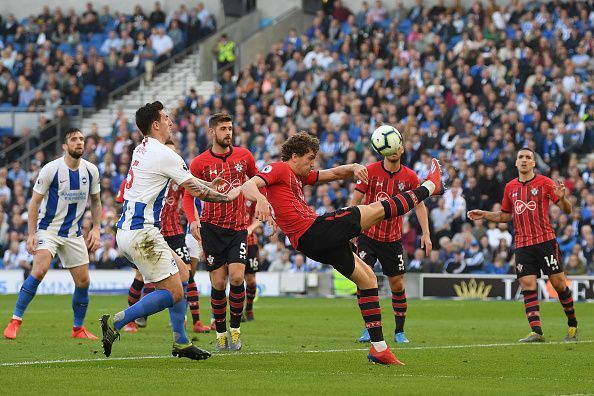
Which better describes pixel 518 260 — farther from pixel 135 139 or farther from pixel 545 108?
pixel 135 139

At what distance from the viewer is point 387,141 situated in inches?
550

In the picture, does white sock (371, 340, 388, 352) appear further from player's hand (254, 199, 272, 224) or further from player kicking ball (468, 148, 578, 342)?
player kicking ball (468, 148, 578, 342)

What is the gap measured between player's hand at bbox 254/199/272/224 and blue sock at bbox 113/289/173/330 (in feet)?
4.04

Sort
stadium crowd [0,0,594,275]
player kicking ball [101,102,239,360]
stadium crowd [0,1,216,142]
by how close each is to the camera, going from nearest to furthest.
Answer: player kicking ball [101,102,239,360]
stadium crowd [0,0,594,275]
stadium crowd [0,1,216,142]

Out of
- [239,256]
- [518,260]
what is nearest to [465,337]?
[518,260]

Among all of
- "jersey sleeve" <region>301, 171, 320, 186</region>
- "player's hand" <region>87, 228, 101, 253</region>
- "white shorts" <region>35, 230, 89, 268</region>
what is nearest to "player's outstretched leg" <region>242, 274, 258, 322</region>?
"white shorts" <region>35, 230, 89, 268</region>

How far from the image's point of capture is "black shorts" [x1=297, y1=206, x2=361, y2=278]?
473 inches

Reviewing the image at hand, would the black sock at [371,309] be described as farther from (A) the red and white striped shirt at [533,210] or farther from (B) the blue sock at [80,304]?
(B) the blue sock at [80,304]

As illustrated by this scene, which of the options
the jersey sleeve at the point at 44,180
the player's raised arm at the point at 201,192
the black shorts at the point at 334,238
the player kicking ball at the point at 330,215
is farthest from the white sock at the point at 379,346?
the jersey sleeve at the point at 44,180

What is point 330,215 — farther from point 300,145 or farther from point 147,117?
point 147,117

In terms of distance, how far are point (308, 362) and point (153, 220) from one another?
210cm

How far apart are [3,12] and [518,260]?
33901 mm

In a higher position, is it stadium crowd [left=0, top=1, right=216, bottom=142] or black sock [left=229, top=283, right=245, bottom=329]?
stadium crowd [left=0, top=1, right=216, bottom=142]

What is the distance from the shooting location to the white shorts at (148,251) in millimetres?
11977
